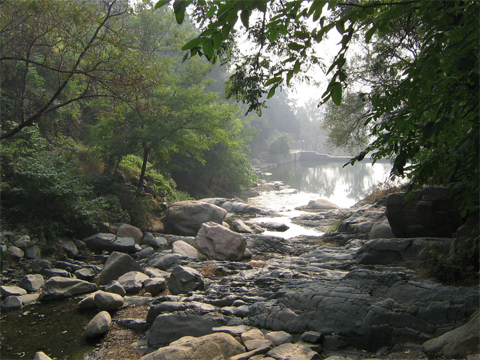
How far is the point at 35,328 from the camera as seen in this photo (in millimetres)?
4996

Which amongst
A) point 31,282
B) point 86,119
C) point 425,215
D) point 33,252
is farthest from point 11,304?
point 86,119

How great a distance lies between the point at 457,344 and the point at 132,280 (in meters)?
5.26

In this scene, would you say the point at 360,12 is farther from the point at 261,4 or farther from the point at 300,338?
the point at 300,338

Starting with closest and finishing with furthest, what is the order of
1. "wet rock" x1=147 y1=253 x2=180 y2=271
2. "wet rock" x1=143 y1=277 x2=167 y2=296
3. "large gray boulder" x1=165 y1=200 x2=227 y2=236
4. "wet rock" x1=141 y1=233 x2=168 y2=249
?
1. "wet rock" x1=143 y1=277 x2=167 y2=296
2. "wet rock" x1=147 y1=253 x2=180 y2=271
3. "wet rock" x1=141 y1=233 x2=168 y2=249
4. "large gray boulder" x1=165 y1=200 x2=227 y2=236

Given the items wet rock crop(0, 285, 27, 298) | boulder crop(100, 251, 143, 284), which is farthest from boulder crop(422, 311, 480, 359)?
wet rock crop(0, 285, 27, 298)

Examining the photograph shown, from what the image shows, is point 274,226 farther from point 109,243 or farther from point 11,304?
point 11,304

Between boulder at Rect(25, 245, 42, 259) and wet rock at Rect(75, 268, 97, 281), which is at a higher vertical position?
boulder at Rect(25, 245, 42, 259)

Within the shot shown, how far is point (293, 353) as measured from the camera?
363cm

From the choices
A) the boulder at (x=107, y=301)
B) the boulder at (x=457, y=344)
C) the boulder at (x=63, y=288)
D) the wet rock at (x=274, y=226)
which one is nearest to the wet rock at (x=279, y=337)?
the boulder at (x=457, y=344)

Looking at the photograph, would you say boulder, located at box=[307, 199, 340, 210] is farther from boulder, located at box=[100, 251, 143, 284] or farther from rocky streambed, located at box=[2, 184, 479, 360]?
boulder, located at box=[100, 251, 143, 284]

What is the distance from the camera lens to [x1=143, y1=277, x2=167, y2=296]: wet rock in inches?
252

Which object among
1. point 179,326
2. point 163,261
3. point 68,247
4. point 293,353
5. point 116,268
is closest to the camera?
point 293,353

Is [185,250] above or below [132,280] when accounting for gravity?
above

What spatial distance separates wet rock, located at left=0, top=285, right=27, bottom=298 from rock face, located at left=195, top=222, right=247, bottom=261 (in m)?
4.13
